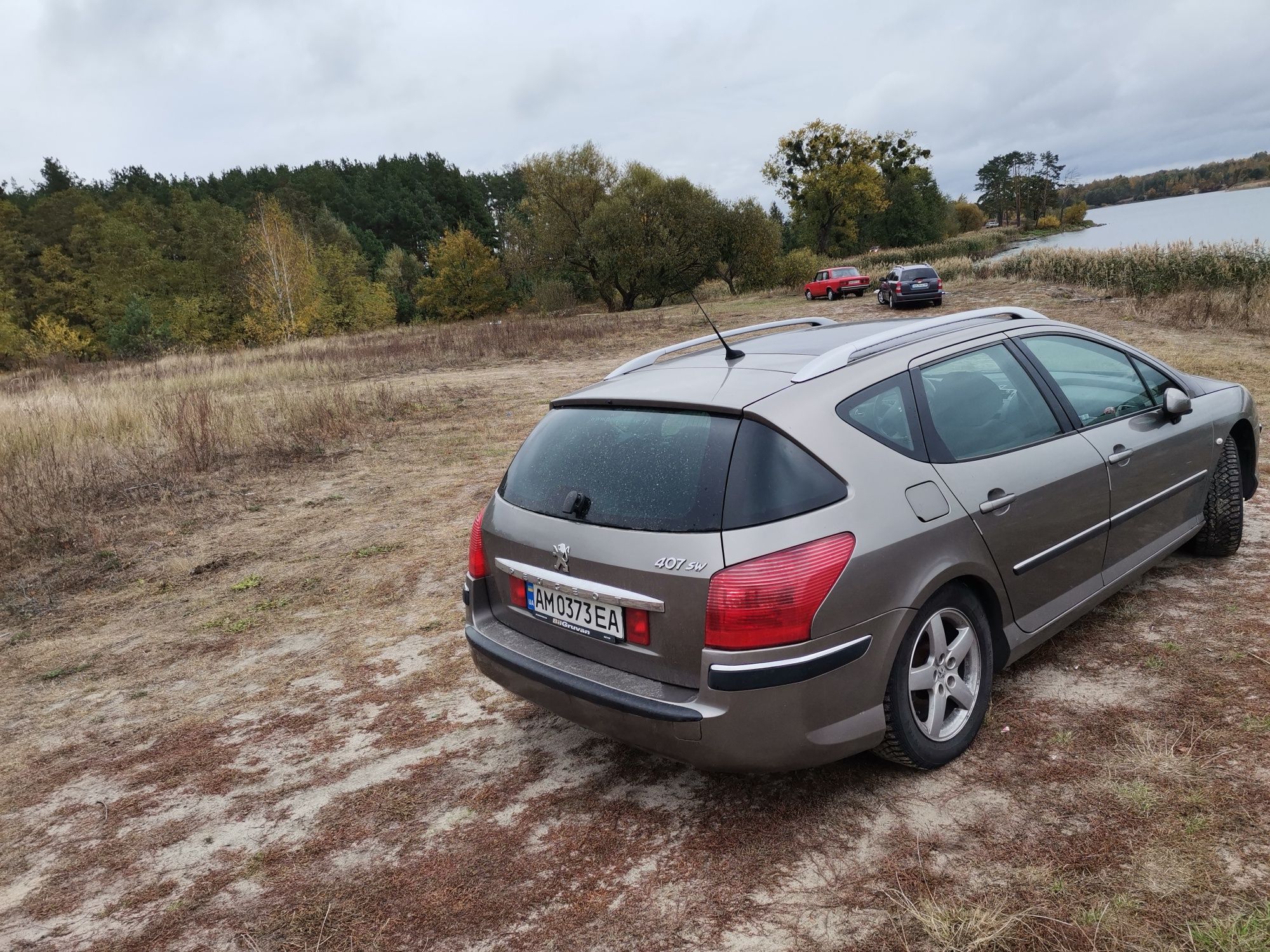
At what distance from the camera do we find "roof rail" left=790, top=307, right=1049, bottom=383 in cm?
294

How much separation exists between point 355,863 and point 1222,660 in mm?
3744

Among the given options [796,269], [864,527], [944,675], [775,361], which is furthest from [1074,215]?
[864,527]

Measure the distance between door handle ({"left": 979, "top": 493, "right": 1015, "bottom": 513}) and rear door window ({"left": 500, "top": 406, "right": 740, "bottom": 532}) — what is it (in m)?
1.06

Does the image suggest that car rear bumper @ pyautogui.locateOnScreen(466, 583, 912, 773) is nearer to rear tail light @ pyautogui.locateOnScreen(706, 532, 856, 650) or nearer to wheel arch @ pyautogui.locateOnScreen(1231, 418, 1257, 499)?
rear tail light @ pyautogui.locateOnScreen(706, 532, 856, 650)

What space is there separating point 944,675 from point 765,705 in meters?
0.89

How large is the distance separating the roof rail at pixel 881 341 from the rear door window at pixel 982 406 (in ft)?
0.66

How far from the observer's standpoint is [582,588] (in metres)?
2.78

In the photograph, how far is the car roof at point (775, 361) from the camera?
9.45 ft

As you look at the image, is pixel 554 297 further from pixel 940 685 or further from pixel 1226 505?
pixel 940 685

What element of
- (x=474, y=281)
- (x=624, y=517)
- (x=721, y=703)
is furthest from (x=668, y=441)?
(x=474, y=281)

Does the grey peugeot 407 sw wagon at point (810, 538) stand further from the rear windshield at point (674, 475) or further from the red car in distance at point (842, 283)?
the red car in distance at point (842, 283)

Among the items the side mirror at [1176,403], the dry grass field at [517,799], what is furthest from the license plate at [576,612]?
the side mirror at [1176,403]

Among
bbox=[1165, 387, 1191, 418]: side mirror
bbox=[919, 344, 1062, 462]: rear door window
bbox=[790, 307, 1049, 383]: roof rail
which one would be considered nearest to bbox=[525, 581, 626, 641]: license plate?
bbox=[790, 307, 1049, 383]: roof rail

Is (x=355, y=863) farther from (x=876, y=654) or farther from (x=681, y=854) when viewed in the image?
(x=876, y=654)
